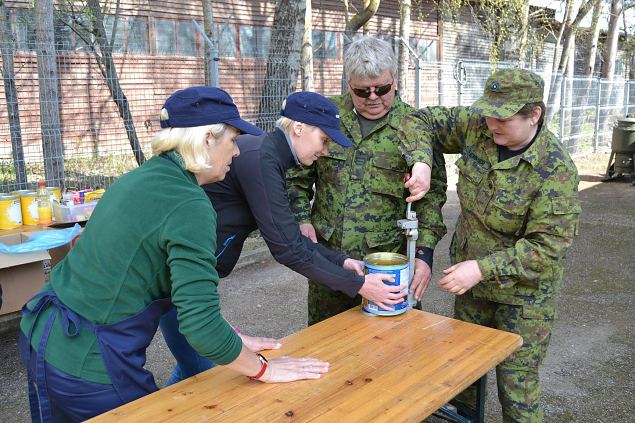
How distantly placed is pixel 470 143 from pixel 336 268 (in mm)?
822

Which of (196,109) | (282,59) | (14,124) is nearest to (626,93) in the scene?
(282,59)

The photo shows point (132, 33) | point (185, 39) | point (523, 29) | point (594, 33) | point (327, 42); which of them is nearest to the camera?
point (132, 33)

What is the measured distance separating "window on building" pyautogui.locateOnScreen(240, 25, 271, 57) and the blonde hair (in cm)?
1297

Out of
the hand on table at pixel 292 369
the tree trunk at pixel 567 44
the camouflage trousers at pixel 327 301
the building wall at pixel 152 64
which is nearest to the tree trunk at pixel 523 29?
the tree trunk at pixel 567 44

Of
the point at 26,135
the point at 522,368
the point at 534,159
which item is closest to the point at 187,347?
the point at 522,368

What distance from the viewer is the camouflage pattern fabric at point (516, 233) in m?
2.26

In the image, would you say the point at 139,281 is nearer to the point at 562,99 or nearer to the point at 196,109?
the point at 196,109

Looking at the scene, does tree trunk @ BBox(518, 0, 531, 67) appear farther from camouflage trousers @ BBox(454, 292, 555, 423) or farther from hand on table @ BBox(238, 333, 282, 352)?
hand on table @ BBox(238, 333, 282, 352)

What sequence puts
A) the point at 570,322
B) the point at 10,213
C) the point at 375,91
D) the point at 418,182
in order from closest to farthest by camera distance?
Answer: the point at 418,182 → the point at 375,91 → the point at 10,213 → the point at 570,322

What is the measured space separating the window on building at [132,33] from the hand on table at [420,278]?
33.1ft

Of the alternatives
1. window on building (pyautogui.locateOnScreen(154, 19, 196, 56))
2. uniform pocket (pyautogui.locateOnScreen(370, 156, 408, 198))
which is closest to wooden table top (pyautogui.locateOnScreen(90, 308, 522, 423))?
uniform pocket (pyautogui.locateOnScreen(370, 156, 408, 198))

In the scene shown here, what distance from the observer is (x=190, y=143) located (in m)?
1.65

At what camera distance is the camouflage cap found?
88.1 inches

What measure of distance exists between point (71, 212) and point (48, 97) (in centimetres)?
181
